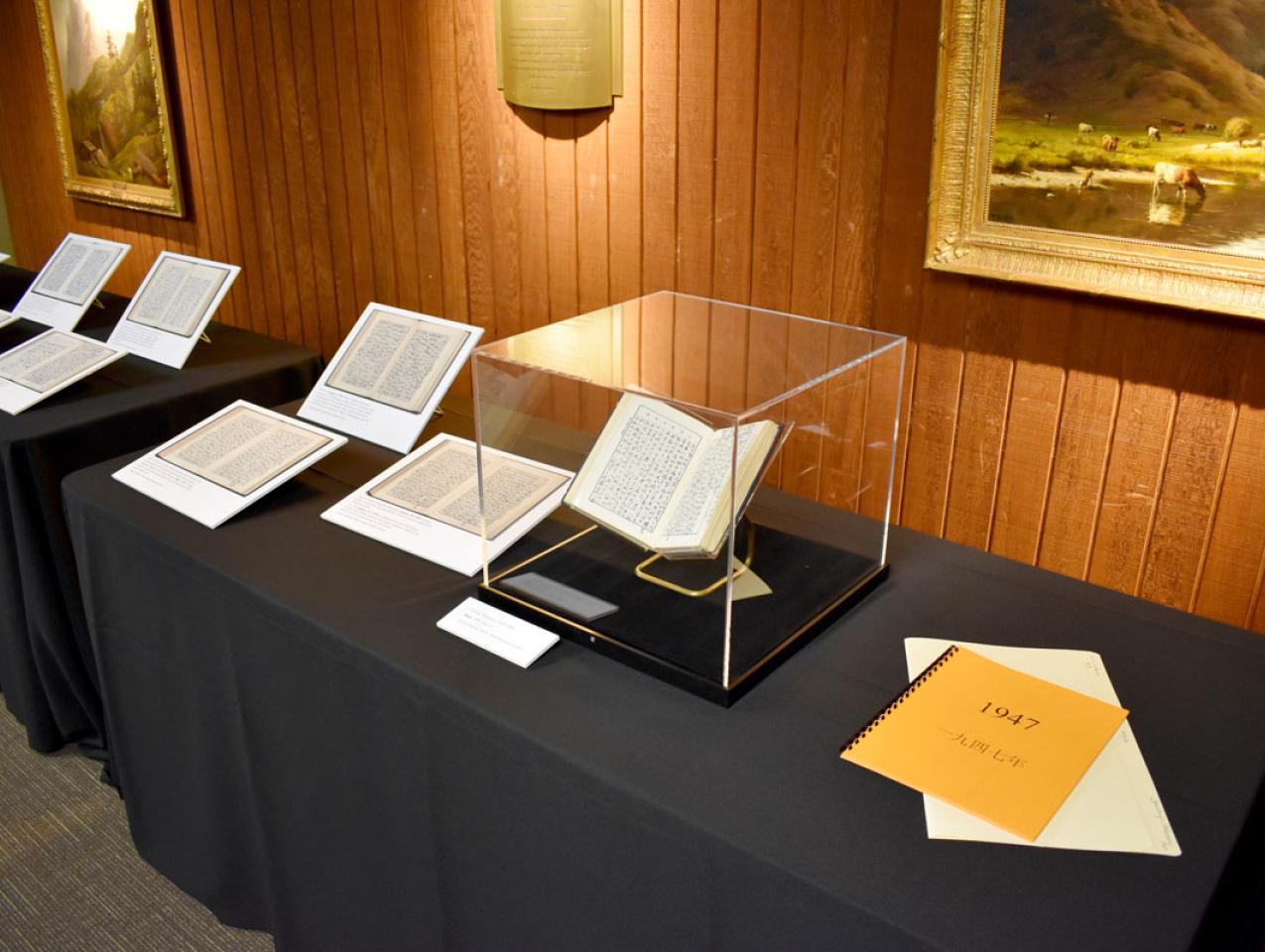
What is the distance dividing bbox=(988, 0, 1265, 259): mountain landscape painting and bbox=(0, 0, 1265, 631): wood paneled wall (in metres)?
0.18

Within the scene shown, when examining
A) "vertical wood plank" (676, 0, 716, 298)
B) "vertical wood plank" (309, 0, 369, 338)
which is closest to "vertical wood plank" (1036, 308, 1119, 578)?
"vertical wood plank" (676, 0, 716, 298)

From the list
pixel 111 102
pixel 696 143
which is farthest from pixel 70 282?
pixel 696 143

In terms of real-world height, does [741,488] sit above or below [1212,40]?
below

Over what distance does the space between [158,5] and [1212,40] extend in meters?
3.54

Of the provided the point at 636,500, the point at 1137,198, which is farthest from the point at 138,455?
the point at 1137,198

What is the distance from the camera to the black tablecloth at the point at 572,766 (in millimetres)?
1200

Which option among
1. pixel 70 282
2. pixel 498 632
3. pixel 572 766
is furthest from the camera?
pixel 70 282

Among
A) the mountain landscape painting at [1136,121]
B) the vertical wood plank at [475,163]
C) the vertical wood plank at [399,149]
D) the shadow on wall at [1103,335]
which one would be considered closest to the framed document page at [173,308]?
the vertical wood plank at [399,149]

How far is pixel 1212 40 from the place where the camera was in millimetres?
1844

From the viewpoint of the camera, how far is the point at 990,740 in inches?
54.6

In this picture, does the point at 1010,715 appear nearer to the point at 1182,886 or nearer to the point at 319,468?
the point at 1182,886

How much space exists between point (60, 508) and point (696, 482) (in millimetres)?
1856

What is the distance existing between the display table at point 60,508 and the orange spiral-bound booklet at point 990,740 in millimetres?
2090

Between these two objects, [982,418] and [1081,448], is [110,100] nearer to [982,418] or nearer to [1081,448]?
[982,418]
